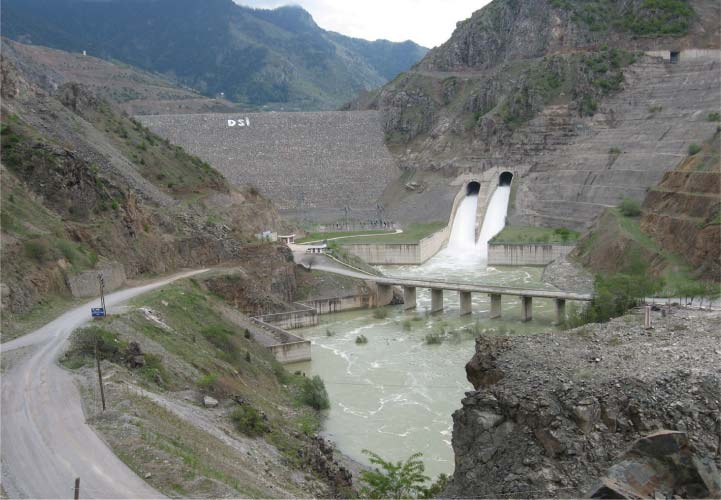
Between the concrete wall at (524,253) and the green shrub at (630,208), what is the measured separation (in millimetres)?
4784

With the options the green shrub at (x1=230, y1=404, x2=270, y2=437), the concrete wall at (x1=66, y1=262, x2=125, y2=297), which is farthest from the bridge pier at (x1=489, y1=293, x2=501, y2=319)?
the green shrub at (x1=230, y1=404, x2=270, y2=437)

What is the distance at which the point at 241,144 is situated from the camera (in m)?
92.2

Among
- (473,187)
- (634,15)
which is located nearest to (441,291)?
(473,187)

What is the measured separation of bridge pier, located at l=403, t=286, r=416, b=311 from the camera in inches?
2040

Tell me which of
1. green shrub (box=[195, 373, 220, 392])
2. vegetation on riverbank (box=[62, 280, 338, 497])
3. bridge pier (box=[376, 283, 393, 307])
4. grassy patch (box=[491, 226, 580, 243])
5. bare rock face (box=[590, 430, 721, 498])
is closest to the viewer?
bare rock face (box=[590, 430, 721, 498])

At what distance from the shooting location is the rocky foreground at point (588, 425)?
1631 centimetres

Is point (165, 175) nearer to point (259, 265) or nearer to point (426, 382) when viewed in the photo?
point (259, 265)

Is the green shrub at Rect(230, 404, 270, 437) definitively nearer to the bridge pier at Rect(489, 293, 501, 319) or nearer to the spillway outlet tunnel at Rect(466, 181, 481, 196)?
the bridge pier at Rect(489, 293, 501, 319)

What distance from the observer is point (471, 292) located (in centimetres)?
4991

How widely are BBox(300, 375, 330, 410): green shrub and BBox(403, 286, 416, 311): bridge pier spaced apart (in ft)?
68.0

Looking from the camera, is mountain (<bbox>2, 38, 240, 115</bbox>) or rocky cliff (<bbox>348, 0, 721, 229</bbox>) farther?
mountain (<bbox>2, 38, 240, 115</bbox>)

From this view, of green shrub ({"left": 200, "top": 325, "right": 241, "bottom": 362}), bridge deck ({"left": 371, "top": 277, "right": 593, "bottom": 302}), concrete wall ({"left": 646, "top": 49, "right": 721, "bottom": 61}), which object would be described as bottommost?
bridge deck ({"left": 371, "top": 277, "right": 593, "bottom": 302})

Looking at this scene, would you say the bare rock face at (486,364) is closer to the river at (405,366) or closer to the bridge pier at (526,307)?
the river at (405,366)

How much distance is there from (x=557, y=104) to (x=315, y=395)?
61.5 meters
